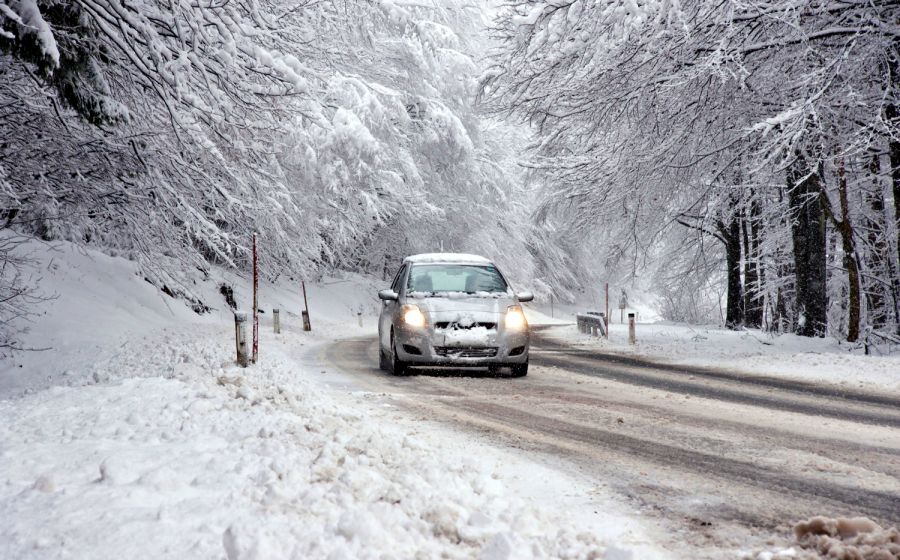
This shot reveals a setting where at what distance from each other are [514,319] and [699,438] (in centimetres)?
501

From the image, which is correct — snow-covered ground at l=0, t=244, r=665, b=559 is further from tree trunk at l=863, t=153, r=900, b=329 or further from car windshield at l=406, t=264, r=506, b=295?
tree trunk at l=863, t=153, r=900, b=329

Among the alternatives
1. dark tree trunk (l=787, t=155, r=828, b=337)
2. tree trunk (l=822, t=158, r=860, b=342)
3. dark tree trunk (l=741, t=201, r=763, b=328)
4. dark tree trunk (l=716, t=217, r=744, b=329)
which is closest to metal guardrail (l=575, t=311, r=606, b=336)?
dark tree trunk (l=716, t=217, r=744, b=329)

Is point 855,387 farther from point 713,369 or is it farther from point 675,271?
point 675,271

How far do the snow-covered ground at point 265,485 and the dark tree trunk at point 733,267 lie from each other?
61.9 ft

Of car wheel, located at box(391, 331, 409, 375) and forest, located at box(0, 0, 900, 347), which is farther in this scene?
car wheel, located at box(391, 331, 409, 375)

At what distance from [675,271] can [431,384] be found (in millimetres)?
26502

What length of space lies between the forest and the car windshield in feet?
9.03

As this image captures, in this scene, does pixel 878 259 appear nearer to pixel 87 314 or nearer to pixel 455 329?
pixel 455 329

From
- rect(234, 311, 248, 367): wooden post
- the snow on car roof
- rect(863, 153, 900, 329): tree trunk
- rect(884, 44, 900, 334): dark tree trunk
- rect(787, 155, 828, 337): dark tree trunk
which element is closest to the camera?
rect(234, 311, 248, 367): wooden post

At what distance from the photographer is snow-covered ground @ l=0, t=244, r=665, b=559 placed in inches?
140

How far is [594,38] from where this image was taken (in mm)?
12469

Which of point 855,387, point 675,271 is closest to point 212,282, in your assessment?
point 675,271

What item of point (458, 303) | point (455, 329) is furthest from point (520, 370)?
point (458, 303)

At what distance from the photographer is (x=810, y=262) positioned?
16438 millimetres
